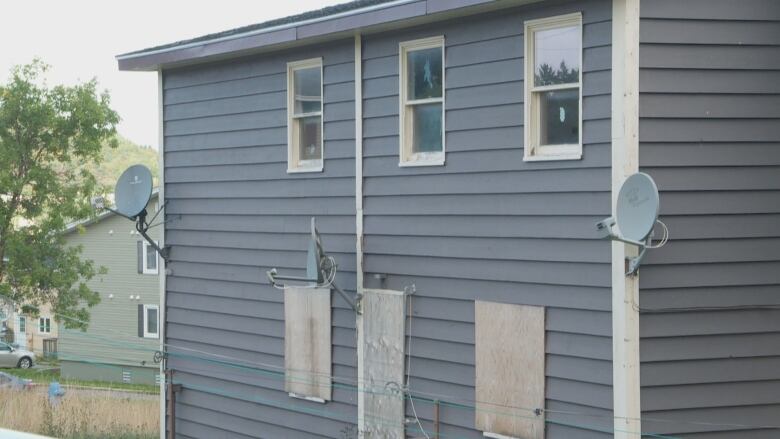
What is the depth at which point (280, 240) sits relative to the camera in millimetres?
13977

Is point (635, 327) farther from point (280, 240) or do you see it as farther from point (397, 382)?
point (280, 240)

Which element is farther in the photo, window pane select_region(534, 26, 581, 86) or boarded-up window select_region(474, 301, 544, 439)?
boarded-up window select_region(474, 301, 544, 439)

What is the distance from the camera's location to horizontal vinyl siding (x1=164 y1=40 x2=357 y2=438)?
1315cm

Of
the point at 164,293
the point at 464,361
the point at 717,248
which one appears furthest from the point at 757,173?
the point at 164,293

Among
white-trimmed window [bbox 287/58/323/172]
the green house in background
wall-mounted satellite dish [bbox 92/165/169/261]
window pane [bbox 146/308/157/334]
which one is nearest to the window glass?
the green house in background

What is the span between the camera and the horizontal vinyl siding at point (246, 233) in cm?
1315

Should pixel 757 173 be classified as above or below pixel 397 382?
above

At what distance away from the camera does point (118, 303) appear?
1898 inches

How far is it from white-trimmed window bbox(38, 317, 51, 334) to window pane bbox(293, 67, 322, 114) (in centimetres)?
4324

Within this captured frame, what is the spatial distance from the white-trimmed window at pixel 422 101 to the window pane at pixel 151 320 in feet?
117

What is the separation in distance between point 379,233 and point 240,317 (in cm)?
308

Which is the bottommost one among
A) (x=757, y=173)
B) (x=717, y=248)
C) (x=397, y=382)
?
(x=397, y=382)

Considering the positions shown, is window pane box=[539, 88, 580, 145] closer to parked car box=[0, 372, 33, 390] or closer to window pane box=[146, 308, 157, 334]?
parked car box=[0, 372, 33, 390]

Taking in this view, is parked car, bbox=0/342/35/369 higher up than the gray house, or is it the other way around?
the gray house
